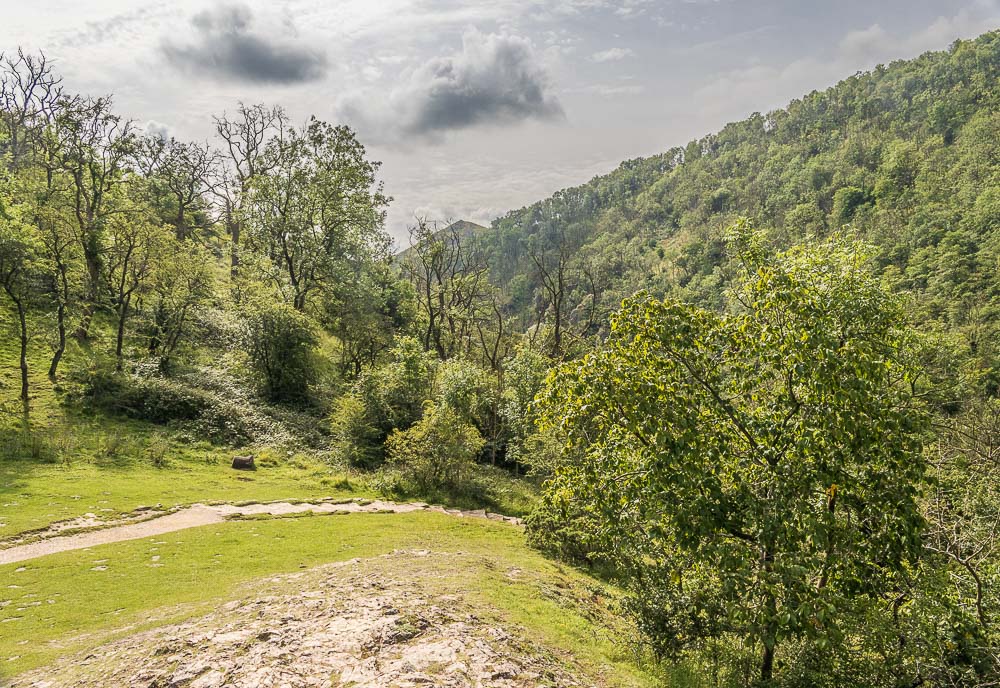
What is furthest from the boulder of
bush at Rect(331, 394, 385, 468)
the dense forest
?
bush at Rect(331, 394, 385, 468)

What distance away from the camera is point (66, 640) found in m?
8.51

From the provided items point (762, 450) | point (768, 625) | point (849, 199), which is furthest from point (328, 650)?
point (849, 199)

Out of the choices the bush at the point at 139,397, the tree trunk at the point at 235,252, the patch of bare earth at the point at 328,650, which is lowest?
the patch of bare earth at the point at 328,650

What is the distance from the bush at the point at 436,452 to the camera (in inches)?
944

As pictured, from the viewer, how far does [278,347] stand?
107 feet

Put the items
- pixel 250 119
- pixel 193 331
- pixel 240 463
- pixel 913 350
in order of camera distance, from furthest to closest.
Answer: pixel 250 119
pixel 193 331
pixel 240 463
pixel 913 350

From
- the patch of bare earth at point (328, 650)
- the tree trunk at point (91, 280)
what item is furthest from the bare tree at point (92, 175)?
the patch of bare earth at point (328, 650)

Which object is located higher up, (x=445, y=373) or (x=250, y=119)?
(x=250, y=119)

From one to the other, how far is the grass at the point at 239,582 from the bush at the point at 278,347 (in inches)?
675

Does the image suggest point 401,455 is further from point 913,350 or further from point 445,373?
point 913,350

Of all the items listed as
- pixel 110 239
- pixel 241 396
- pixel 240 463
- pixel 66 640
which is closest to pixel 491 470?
pixel 240 463

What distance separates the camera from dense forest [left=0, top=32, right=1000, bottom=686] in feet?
22.4

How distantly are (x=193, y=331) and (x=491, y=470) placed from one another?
2393cm

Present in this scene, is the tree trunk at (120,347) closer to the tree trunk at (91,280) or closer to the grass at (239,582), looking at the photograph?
the tree trunk at (91,280)
